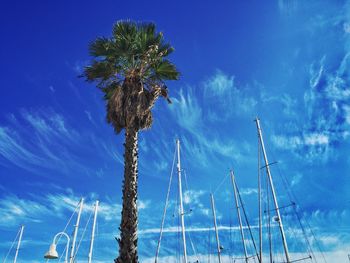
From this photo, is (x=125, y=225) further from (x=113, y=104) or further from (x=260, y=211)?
(x=260, y=211)

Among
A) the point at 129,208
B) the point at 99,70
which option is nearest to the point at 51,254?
the point at 129,208

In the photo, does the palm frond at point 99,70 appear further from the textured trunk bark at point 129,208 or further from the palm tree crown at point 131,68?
the textured trunk bark at point 129,208

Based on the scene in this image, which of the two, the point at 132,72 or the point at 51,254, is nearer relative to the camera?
the point at 51,254

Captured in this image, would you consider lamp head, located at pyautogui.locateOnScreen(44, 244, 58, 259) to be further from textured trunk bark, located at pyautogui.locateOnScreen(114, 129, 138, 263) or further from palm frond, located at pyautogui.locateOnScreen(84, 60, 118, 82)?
palm frond, located at pyautogui.locateOnScreen(84, 60, 118, 82)

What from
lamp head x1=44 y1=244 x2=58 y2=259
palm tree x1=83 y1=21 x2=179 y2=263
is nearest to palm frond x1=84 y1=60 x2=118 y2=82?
palm tree x1=83 y1=21 x2=179 y2=263

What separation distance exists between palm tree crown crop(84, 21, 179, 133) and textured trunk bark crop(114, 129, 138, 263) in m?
1.63

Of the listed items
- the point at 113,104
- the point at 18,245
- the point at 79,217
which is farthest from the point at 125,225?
the point at 18,245

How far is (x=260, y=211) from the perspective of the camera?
74.7ft

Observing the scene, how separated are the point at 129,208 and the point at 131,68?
699 centimetres

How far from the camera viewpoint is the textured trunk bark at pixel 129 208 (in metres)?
9.82

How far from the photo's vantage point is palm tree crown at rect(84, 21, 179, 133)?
1356cm

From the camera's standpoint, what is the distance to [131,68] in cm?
1432

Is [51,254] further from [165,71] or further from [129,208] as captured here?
[165,71]

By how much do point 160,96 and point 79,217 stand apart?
2007 cm
